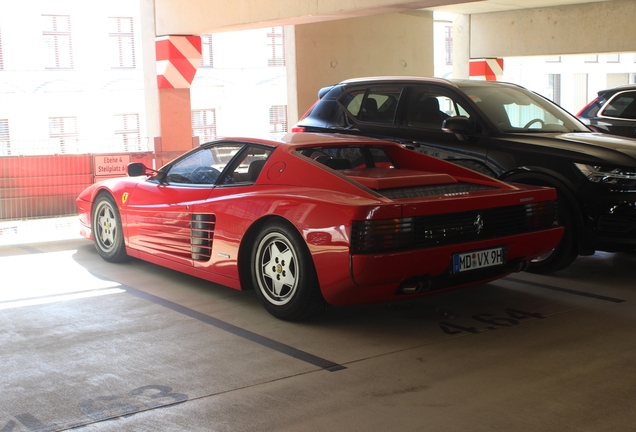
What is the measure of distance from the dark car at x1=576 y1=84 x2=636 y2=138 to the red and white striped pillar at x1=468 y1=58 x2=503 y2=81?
765 cm

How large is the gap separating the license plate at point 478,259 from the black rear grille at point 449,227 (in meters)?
0.09

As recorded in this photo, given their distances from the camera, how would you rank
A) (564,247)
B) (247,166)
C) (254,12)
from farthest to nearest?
(254,12), (564,247), (247,166)

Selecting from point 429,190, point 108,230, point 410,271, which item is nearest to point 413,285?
point 410,271

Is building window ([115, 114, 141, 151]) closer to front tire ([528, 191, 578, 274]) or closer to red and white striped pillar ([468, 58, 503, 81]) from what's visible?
red and white striped pillar ([468, 58, 503, 81])

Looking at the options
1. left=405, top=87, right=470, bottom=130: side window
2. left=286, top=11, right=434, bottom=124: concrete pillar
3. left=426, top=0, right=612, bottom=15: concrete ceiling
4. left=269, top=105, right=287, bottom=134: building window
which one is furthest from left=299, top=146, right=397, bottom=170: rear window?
left=269, top=105, right=287, bottom=134: building window

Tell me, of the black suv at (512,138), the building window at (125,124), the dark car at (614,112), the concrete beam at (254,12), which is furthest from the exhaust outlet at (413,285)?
the building window at (125,124)

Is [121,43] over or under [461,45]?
over

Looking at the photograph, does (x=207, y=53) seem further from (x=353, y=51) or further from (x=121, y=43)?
(x=353, y=51)

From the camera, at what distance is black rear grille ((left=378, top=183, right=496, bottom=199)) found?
15.8 feet

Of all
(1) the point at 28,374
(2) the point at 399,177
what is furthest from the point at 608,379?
(1) the point at 28,374

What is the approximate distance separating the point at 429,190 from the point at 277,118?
25.2 metres

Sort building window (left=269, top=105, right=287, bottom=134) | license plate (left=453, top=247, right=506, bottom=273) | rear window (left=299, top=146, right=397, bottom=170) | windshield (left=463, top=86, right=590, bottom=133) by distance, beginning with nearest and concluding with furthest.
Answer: license plate (left=453, top=247, right=506, bottom=273), rear window (left=299, top=146, right=397, bottom=170), windshield (left=463, top=86, right=590, bottom=133), building window (left=269, top=105, right=287, bottom=134)

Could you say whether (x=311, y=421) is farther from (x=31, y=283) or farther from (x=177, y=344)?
(x=31, y=283)

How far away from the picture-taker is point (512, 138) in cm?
660
